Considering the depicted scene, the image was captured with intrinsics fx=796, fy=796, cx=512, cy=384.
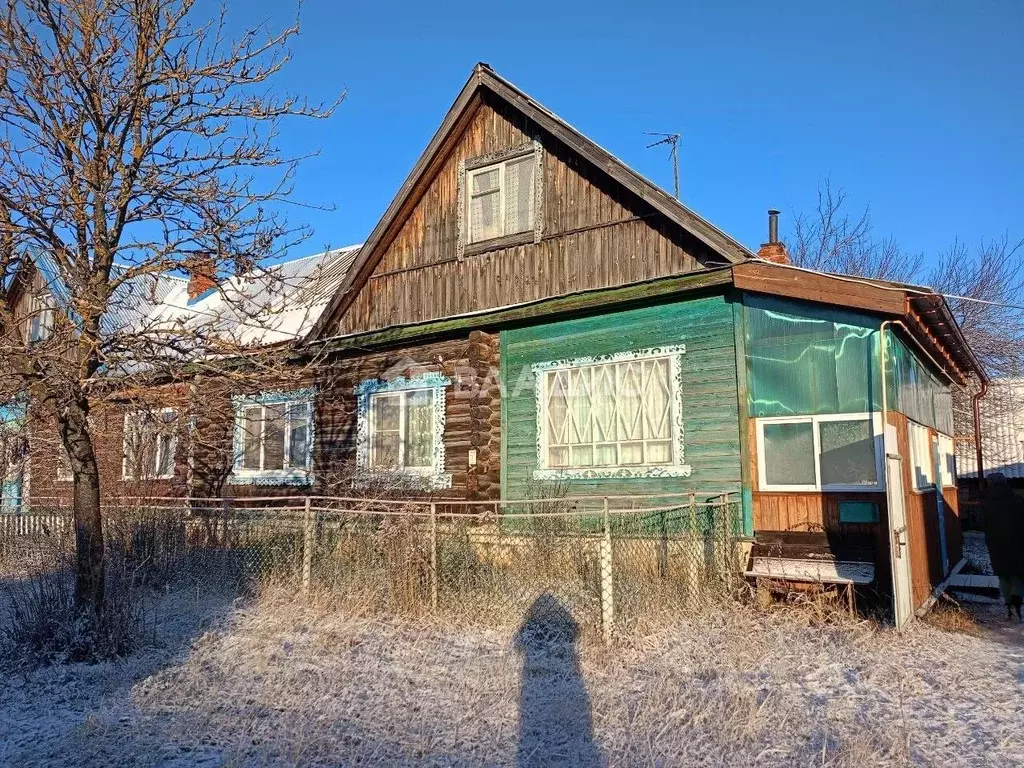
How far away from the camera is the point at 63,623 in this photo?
6707 millimetres

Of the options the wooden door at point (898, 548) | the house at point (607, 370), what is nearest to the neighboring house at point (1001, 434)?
the house at point (607, 370)

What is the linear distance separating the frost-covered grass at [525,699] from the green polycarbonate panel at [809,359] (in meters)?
2.75

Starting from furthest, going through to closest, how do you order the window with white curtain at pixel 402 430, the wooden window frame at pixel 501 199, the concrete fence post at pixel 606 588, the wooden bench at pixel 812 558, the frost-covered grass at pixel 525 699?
the window with white curtain at pixel 402 430 < the wooden window frame at pixel 501 199 < the wooden bench at pixel 812 558 < the concrete fence post at pixel 606 588 < the frost-covered grass at pixel 525 699

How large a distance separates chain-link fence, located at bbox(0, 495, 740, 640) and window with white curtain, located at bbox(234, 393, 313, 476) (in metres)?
3.20

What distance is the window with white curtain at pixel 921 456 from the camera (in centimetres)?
1028

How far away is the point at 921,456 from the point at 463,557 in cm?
674

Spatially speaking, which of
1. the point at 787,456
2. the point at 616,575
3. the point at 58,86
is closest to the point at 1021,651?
the point at 787,456

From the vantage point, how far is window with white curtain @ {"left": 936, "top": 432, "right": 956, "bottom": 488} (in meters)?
13.4

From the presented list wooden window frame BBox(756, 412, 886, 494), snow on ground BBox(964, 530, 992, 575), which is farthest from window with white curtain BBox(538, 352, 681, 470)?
snow on ground BBox(964, 530, 992, 575)

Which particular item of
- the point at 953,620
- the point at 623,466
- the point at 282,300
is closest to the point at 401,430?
the point at 282,300

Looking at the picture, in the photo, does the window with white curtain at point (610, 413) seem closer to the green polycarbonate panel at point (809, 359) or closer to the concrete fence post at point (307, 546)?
the green polycarbonate panel at point (809, 359)

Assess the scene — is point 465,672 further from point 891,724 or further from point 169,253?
point 169,253

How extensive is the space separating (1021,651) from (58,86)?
10.2 m

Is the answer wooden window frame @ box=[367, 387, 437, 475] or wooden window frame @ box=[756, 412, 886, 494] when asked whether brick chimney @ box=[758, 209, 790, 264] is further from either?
wooden window frame @ box=[367, 387, 437, 475]
